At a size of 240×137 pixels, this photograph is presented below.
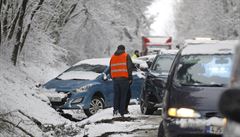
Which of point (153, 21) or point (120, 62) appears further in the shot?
point (153, 21)

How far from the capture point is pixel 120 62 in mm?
13000

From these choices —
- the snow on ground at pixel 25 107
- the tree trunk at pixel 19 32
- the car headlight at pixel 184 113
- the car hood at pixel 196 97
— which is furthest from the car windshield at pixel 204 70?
the tree trunk at pixel 19 32

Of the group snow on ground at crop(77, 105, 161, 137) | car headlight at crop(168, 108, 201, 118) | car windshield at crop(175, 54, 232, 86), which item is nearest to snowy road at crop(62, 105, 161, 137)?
snow on ground at crop(77, 105, 161, 137)

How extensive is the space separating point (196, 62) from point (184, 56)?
0.71 feet

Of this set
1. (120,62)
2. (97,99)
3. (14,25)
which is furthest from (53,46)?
(120,62)

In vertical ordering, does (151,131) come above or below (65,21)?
below

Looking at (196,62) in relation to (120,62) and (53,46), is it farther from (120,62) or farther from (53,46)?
(53,46)

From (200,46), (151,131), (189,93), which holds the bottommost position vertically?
(151,131)

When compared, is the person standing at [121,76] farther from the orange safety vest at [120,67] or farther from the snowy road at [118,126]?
the snowy road at [118,126]

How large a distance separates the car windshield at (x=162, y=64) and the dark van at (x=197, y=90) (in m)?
6.30

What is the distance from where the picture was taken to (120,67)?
13.0 meters

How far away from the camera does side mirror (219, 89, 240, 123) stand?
288cm

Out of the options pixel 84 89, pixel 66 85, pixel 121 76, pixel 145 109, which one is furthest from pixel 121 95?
pixel 66 85

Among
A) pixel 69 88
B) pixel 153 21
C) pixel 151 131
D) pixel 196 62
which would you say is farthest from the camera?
pixel 153 21
